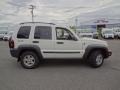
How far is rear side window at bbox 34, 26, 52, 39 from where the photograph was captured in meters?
7.59

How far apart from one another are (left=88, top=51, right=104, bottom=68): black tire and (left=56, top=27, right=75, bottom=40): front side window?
115cm

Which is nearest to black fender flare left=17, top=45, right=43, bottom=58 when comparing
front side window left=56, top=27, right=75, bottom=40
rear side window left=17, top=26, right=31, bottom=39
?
rear side window left=17, top=26, right=31, bottom=39

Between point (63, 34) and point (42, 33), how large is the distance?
0.91 metres

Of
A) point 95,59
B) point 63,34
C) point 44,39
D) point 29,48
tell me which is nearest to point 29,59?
point 29,48

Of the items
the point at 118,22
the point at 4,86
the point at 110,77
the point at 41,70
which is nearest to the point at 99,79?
the point at 110,77

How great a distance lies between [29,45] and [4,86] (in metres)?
2.41

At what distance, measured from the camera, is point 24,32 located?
764 cm

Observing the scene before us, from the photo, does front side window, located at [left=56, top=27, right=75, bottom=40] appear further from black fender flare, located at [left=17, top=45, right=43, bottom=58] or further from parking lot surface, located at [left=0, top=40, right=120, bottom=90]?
parking lot surface, located at [left=0, top=40, right=120, bottom=90]

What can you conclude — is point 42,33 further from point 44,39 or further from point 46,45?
point 46,45

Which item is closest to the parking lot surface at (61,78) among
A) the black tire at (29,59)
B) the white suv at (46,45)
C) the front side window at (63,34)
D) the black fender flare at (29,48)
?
the black tire at (29,59)

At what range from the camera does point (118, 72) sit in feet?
23.0

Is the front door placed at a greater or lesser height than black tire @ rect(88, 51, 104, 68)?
greater

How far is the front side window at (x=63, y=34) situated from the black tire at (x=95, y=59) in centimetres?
115

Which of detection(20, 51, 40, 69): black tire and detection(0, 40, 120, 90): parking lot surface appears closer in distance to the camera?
detection(0, 40, 120, 90): parking lot surface
